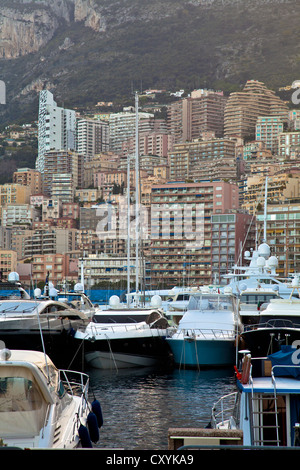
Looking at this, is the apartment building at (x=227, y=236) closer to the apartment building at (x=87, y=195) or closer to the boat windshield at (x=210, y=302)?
the boat windshield at (x=210, y=302)

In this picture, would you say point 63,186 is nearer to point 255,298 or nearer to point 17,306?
point 255,298

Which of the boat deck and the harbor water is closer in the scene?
the boat deck

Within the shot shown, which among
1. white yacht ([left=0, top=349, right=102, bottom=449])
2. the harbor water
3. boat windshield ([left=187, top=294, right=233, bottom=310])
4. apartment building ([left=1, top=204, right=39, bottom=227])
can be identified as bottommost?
the harbor water

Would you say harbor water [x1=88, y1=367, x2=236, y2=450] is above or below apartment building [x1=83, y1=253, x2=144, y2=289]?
above

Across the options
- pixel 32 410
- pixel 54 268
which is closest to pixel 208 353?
pixel 32 410

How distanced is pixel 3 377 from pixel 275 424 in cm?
376

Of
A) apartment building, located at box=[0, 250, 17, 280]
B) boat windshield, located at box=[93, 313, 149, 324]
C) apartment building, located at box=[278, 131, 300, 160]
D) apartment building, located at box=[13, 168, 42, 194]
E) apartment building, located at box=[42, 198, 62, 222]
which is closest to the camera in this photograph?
boat windshield, located at box=[93, 313, 149, 324]

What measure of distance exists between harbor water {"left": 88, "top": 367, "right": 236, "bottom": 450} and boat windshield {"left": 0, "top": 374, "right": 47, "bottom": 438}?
3904 mm

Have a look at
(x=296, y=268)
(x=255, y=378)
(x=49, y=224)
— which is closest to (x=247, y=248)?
(x=296, y=268)

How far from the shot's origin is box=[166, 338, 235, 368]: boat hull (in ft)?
74.6

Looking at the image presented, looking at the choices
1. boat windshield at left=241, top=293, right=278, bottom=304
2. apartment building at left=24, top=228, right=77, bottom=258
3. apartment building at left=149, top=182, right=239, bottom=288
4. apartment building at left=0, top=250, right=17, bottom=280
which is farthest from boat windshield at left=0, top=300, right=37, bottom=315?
apartment building at left=24, top=228, right=77, bottom=258

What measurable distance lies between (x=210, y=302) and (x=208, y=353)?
4229 millimetres

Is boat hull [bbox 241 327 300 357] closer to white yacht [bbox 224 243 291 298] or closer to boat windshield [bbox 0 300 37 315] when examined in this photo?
boat windshield [bbox 0 300 37 315]

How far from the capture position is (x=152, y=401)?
1769cm
